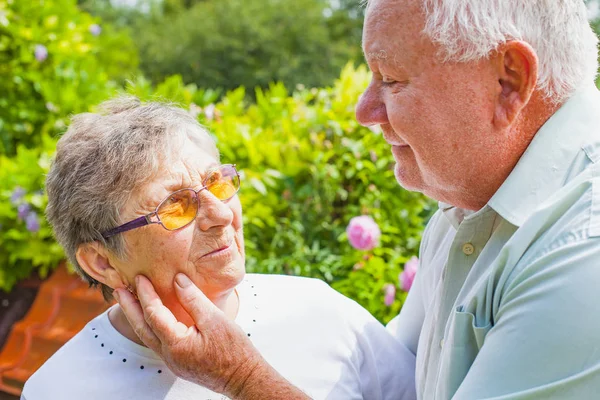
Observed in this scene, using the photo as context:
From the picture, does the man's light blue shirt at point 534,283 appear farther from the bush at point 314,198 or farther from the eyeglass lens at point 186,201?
the bush at point 314,198

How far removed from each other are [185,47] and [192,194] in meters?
16.3

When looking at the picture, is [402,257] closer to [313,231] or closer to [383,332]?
Answer: [313,231]

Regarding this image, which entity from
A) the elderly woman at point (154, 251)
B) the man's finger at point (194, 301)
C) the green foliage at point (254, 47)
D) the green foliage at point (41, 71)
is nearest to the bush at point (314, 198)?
the green foliage at point (41, 71)

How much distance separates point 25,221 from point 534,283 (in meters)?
3.96

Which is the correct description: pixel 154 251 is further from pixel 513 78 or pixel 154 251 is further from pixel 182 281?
pixel 513 78

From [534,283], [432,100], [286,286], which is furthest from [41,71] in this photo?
[534,283]

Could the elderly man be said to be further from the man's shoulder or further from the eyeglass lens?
the eyeglass lens

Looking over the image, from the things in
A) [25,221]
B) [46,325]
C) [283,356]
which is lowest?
[46,325]

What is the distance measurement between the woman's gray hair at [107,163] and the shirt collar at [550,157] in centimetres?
111

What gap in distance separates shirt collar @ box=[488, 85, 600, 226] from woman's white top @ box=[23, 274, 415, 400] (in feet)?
3.16

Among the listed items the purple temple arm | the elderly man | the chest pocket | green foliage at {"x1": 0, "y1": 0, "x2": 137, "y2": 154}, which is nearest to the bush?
green foliage at {"x1": 0, "y1": 0, "x2": 137, "y2": 154}

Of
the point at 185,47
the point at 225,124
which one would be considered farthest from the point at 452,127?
the point at 185,47

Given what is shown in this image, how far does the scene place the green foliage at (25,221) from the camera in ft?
14.7

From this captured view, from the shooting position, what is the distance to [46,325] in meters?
4.36
